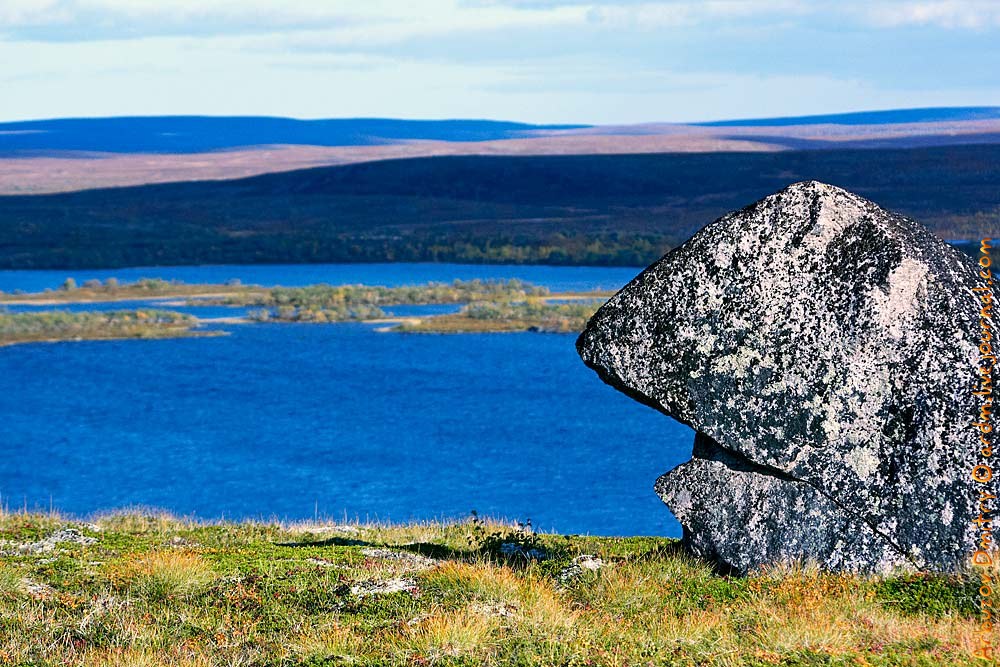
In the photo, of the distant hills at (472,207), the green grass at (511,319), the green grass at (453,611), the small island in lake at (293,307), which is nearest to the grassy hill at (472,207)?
the distant hills at (472,207)

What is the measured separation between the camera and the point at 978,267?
34.9 feet

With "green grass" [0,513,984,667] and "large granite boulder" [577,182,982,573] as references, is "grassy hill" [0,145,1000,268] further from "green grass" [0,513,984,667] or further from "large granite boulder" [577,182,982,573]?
"green grass" [0,513,984,667]

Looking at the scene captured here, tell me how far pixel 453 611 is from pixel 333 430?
3649cm

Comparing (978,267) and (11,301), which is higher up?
(978,267)

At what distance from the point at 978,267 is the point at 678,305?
2.23m

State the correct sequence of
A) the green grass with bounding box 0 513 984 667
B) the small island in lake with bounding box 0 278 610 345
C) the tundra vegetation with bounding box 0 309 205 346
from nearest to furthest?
the green grass with bounding box 0 513 984 667 < the tundra vegetation with bounding box 0 309 205 346 < the small island in lake with bounding box 0 278 610 345

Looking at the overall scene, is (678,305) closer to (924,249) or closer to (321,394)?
(924,249)

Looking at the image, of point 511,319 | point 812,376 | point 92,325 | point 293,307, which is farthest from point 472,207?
point 812,376

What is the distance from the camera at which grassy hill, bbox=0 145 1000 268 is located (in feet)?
363

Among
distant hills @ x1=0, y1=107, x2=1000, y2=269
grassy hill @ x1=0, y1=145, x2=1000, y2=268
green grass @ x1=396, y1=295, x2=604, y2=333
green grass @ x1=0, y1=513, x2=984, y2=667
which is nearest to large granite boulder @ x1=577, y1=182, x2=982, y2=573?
green grass @ x1=0, y1=513, x2=984, y2=667

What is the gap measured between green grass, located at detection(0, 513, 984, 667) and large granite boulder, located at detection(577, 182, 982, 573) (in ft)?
1.28

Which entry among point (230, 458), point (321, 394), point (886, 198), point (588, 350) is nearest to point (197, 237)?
point (886, 198)

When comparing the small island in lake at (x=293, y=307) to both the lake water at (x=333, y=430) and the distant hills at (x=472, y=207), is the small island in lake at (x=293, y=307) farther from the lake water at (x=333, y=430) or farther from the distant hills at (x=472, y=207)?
the distant hills at (x=472, y=207)

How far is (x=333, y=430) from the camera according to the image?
45281 millimetres
